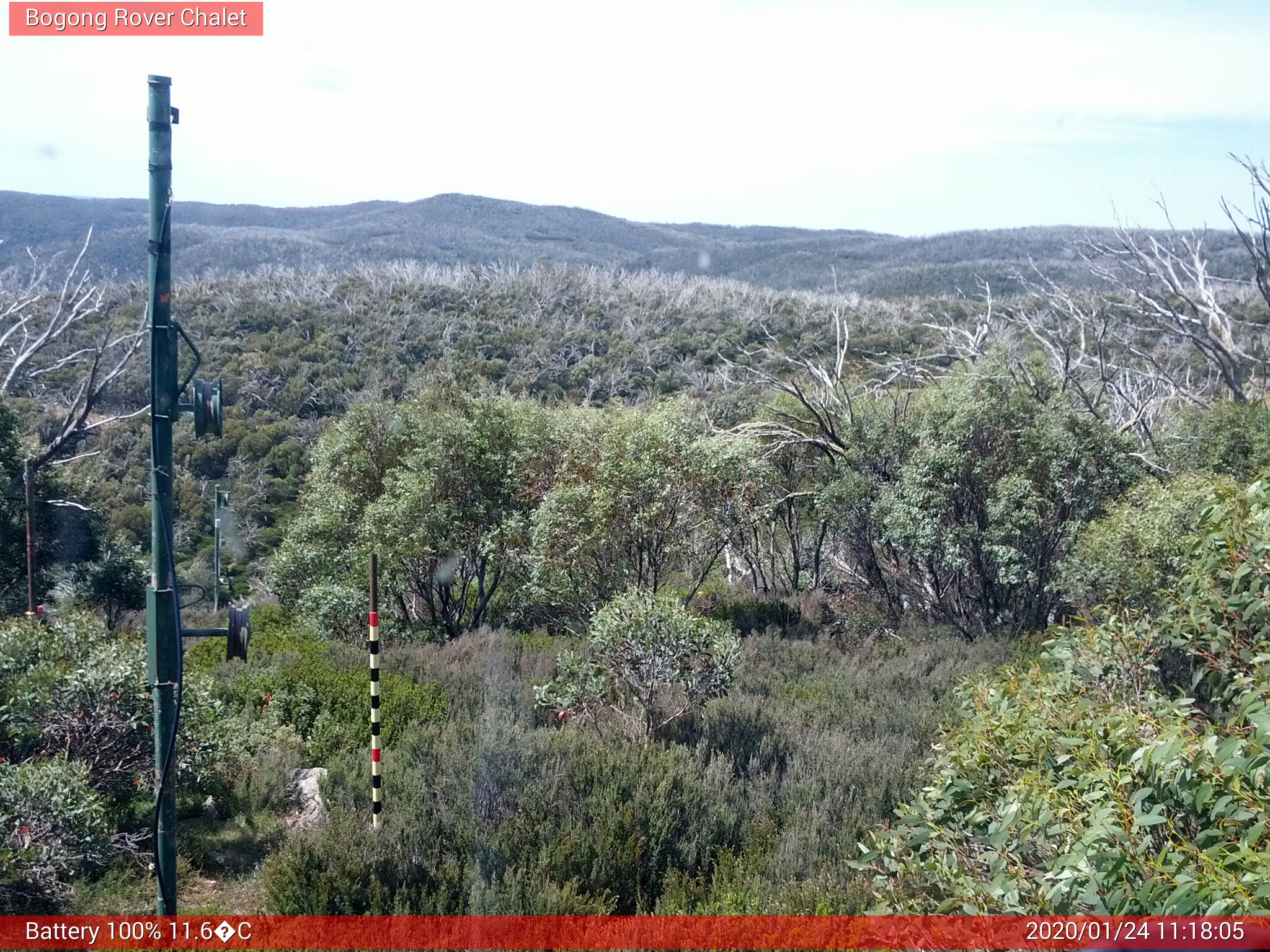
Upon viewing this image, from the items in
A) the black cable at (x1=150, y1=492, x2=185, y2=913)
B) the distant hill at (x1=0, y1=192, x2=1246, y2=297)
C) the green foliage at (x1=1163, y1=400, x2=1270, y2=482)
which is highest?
the distant hill at (x1=0, y1=192, x2=1246, y2=297)

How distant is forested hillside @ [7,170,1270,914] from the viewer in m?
3.78

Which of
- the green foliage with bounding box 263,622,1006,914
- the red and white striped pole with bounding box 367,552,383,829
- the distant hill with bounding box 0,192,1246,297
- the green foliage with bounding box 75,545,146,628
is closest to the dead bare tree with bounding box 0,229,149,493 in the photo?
the distant hill with bounding box 0,192,1246,297

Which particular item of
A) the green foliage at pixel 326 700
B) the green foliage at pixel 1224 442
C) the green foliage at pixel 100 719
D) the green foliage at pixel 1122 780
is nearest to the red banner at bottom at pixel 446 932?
the green foliage at pixel 1122 780

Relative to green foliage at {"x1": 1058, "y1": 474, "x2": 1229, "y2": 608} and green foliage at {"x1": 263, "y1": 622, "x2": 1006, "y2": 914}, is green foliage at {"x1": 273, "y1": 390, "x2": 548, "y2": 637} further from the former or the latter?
green foliage at {"x1": 1058, "y1": 474, "x2": 1229, "y2": 608}

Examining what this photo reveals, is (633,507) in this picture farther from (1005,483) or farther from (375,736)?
Result: (375,736)

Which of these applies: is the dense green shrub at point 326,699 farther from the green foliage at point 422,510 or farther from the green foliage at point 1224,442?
the green foliage at point 1224,442

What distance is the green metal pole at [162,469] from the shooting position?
414cm

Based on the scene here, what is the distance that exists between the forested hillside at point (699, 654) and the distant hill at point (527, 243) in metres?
20.8

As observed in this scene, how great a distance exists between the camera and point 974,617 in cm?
1212

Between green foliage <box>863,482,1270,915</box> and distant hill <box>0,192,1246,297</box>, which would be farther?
distant hill <box>0,192,1246,297</box>

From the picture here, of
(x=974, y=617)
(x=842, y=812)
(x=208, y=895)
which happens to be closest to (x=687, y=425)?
(x=974, y=617)

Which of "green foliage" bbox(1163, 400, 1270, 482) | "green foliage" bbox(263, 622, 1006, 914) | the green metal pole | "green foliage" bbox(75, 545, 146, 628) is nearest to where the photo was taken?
the green metal pole

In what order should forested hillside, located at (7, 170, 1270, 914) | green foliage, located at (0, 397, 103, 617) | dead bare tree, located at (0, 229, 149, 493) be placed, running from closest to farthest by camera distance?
forested hillside, located at (7, 170, 1270, 914) → green foliage, located at (0, 397, 103, 617) → dead bare tree, located at (0, 229, 149, 493)

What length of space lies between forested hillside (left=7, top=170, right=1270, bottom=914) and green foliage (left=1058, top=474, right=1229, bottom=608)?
0.05 meters
